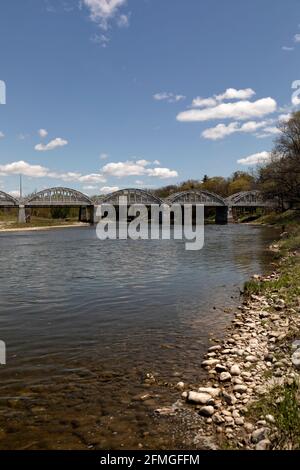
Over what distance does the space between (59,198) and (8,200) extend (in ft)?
75.3

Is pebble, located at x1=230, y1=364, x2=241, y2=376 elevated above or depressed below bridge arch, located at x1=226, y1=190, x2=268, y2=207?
below

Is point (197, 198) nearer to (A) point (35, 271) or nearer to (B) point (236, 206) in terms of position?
(B) point (236, 206)

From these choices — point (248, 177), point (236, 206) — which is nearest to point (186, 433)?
point (236, 206)

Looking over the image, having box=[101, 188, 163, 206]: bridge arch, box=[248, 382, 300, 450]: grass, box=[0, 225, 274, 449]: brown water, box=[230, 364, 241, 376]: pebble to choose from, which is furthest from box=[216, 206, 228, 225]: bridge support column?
Answer: box=[248, 382, 300, 450]: grass

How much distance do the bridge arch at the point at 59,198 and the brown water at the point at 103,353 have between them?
5338 inches

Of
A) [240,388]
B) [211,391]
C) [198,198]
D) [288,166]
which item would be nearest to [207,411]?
[211,391]

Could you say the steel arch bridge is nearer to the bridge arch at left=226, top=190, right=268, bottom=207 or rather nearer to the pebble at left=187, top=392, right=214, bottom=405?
the bridge arch at left=226, top=190, right=268, bottom=207

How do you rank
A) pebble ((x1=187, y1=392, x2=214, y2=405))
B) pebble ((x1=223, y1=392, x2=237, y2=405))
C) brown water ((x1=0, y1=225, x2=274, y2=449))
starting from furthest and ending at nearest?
pebble ((x1=187, y1=392, x2=214, y2=405)) < pebble ((x1=223, y1=392, x2=237, y2=405)) < brown water ((x1=0, y1=225, x2=274, y2=449))

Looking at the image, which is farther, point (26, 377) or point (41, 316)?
point (41, 316)

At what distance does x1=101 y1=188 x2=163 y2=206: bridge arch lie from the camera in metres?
178

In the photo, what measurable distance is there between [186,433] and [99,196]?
561ft

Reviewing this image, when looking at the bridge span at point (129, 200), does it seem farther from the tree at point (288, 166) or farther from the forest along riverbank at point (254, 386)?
the forest along riverbank at point (254, 386)

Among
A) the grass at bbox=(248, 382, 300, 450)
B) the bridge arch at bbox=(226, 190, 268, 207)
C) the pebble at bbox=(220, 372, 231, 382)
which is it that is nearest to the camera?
the grass at bbox=(248, 382, 300, 450)

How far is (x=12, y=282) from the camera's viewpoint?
2481 centimetres
